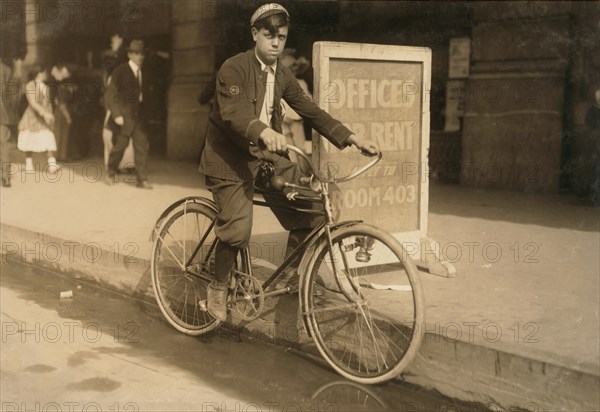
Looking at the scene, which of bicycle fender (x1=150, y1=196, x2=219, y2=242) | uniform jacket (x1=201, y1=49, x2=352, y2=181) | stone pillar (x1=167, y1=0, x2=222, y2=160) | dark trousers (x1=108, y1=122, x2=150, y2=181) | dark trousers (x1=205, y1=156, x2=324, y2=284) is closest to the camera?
uniform jacket (x1=201, y1=49, x2=352, y2=181)

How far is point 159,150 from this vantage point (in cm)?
1561

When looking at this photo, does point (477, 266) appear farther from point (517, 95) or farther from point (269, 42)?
point (517, 95)

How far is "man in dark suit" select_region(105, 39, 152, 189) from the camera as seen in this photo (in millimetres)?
11172

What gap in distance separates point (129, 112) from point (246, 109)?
7442mm

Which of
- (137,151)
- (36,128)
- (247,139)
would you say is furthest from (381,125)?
(36,128)

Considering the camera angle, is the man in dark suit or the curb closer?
the curb

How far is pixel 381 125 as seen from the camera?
532 cm

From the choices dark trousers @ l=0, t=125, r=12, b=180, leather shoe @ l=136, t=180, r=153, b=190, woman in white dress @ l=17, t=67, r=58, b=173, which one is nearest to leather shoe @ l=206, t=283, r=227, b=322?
leather shoe @ l=136, t=180, r=153, b=190

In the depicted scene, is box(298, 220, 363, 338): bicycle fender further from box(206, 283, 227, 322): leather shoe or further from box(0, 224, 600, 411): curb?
box(206, 283, 227, 322): leather shoe

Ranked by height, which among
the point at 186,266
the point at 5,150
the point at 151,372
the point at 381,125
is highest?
the point at 381,125

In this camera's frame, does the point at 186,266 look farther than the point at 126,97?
No

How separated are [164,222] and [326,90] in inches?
56.1

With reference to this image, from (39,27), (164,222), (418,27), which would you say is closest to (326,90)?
(164,222)

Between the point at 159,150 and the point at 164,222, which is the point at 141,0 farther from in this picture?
the point at 164,222
